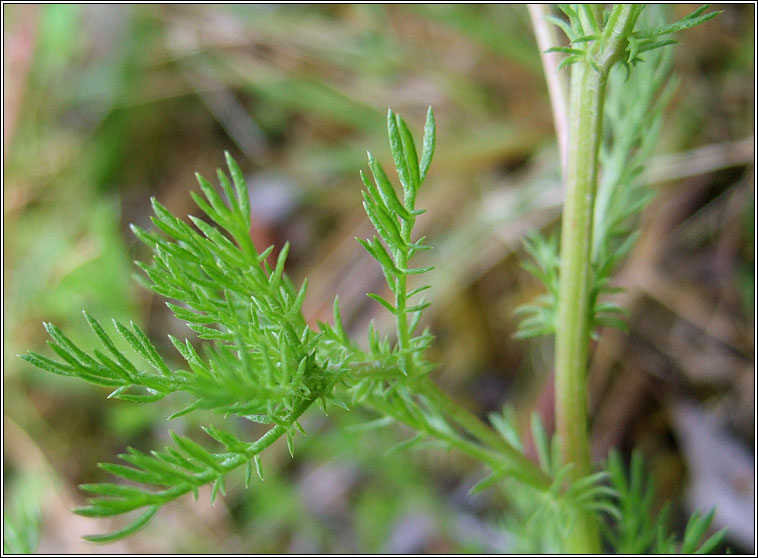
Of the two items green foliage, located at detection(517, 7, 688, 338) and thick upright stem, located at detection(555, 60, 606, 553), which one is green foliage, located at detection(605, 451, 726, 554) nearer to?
thick upright stem, located at detection(555, 60, 606, 553)

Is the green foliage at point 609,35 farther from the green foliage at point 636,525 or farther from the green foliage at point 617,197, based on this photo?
the green foliage at point 636,525

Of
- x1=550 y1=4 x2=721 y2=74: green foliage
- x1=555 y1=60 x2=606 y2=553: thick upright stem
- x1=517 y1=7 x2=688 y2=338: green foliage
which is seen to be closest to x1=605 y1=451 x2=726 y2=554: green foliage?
x1=555 y1=60 x2=606 y2=553: thick upright stem

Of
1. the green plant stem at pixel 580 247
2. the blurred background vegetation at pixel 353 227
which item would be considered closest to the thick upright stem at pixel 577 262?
the green plant stem at pixel 580 247

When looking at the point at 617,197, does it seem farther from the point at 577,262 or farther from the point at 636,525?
the point at 636,525

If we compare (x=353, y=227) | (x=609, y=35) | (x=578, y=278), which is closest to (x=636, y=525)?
(x=578, y=278)

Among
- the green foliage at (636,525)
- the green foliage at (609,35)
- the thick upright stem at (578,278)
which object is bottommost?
the green foliage at (636,525)
